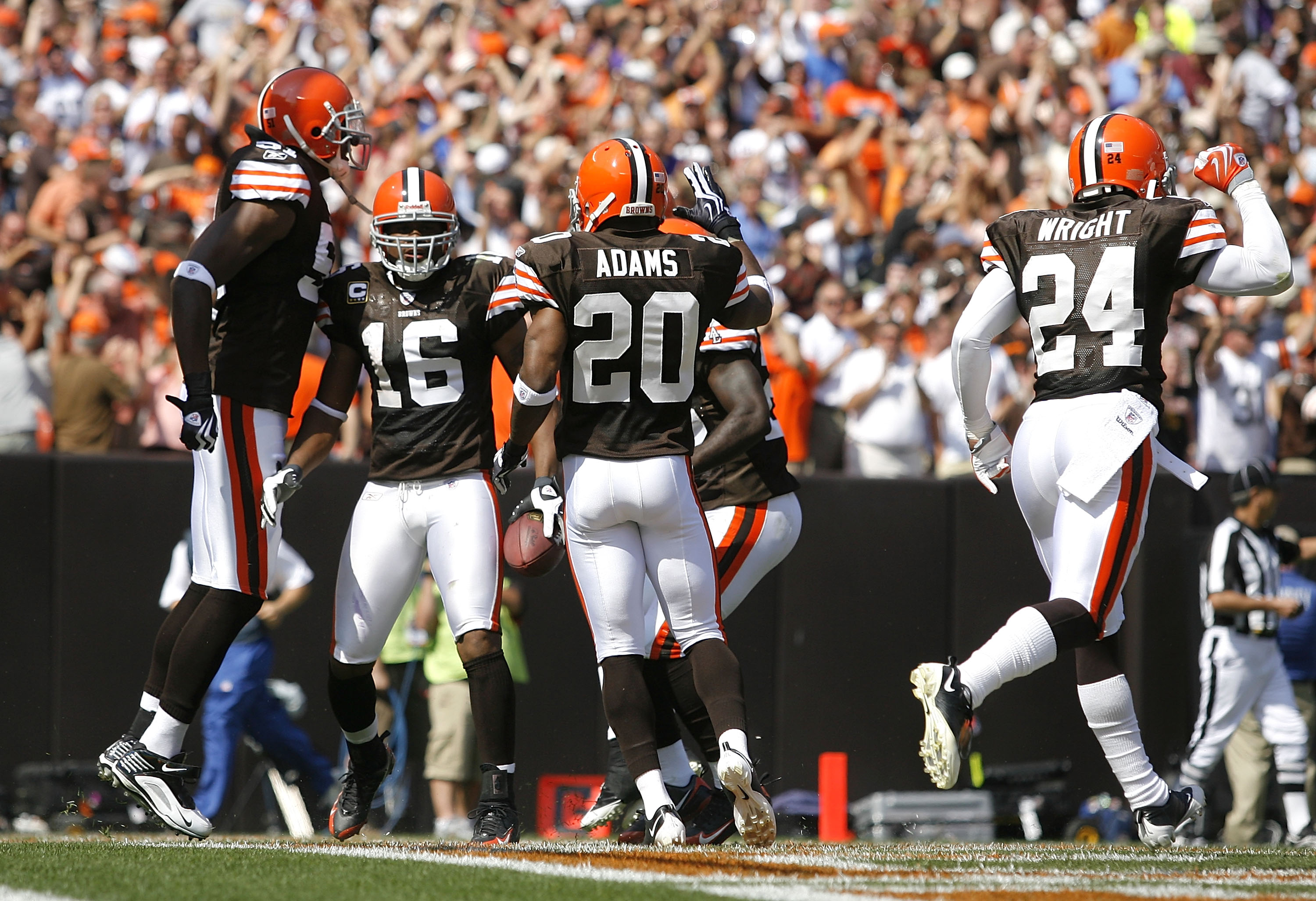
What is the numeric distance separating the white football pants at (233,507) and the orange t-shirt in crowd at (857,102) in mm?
8782

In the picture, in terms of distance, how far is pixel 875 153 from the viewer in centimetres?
1271

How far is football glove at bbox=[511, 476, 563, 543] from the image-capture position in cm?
479


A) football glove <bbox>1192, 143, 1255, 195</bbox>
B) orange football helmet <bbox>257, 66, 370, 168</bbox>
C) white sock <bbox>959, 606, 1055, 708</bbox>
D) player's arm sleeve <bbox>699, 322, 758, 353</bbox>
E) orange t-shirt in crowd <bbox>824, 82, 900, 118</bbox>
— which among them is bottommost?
white sock <bbox>959, 606, 1055, 708</bbox>

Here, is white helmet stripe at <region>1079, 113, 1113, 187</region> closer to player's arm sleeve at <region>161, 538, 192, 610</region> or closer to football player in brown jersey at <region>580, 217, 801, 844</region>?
football player in brown jersey at <region>580, 217, 801, 844</region>

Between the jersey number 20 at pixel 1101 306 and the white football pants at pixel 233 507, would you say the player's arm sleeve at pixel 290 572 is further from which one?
the jersey number 20 at pixel 1101 306

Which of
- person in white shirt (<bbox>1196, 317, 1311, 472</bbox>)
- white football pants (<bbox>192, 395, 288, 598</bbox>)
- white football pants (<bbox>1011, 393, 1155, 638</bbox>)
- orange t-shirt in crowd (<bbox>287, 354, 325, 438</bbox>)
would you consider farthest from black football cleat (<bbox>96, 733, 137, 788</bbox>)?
person in white shirt (<bbox>1196, 317, 1311, 472</bbox>)

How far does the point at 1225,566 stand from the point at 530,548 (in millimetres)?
4286

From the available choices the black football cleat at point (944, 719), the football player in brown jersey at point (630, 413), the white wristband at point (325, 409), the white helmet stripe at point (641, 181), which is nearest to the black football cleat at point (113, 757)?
the white wristband at point (325, 409)

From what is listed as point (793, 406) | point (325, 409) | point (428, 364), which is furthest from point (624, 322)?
point (793, 406)

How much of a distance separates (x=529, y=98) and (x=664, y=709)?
8.21 m

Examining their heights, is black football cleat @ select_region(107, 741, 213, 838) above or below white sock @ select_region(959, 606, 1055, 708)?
below

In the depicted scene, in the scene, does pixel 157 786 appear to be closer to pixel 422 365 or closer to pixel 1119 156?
pixel 422 365

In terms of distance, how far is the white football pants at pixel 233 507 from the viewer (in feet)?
16.1

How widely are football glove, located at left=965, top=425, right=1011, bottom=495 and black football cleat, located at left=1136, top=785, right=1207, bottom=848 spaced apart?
3.75ft
